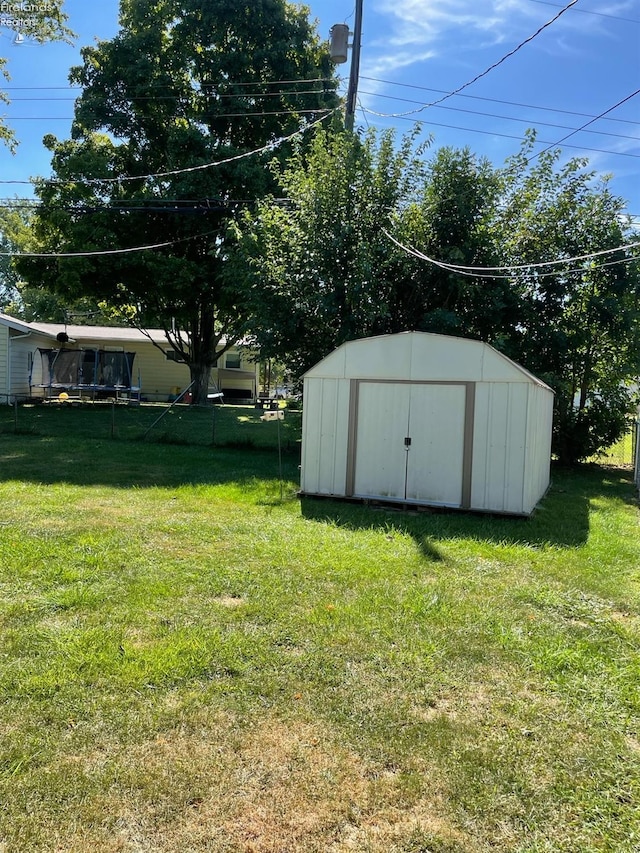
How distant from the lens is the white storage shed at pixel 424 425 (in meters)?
6.55

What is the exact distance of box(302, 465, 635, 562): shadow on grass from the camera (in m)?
5.64

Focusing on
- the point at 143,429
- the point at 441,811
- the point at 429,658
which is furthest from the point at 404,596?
the point at 143,429

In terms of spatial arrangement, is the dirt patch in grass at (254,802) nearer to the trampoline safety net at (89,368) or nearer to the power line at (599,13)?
the power line at (599,13)

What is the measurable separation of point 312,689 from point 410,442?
446cm

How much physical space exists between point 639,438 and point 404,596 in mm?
7827

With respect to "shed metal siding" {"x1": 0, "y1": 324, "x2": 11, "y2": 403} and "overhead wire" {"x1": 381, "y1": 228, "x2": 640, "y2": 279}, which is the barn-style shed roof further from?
"shed metal siding" {"x1": 0, "y1": 324, "x2": 11, "y2": 403}

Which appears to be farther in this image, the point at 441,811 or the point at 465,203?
the point at 465,203

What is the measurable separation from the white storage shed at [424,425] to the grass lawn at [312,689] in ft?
3.47

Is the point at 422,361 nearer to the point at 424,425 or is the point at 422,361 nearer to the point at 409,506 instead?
the point at 424,425

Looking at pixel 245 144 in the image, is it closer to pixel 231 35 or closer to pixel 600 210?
pixel 231 35

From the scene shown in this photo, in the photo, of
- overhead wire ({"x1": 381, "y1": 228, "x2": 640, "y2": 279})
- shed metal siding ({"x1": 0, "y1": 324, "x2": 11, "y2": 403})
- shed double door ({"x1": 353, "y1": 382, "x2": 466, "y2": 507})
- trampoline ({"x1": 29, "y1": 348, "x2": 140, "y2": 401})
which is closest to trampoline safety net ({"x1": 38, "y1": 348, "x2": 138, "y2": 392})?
trampoline ({"x1": 29, "y1": 348, "x2": 140, "y2": 401})

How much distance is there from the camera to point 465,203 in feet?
35.6

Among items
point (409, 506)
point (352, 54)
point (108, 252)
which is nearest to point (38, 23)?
point (108, 252)

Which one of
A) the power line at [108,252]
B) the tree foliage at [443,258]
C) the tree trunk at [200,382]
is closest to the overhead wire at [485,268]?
the tree foliage at [443,258]
